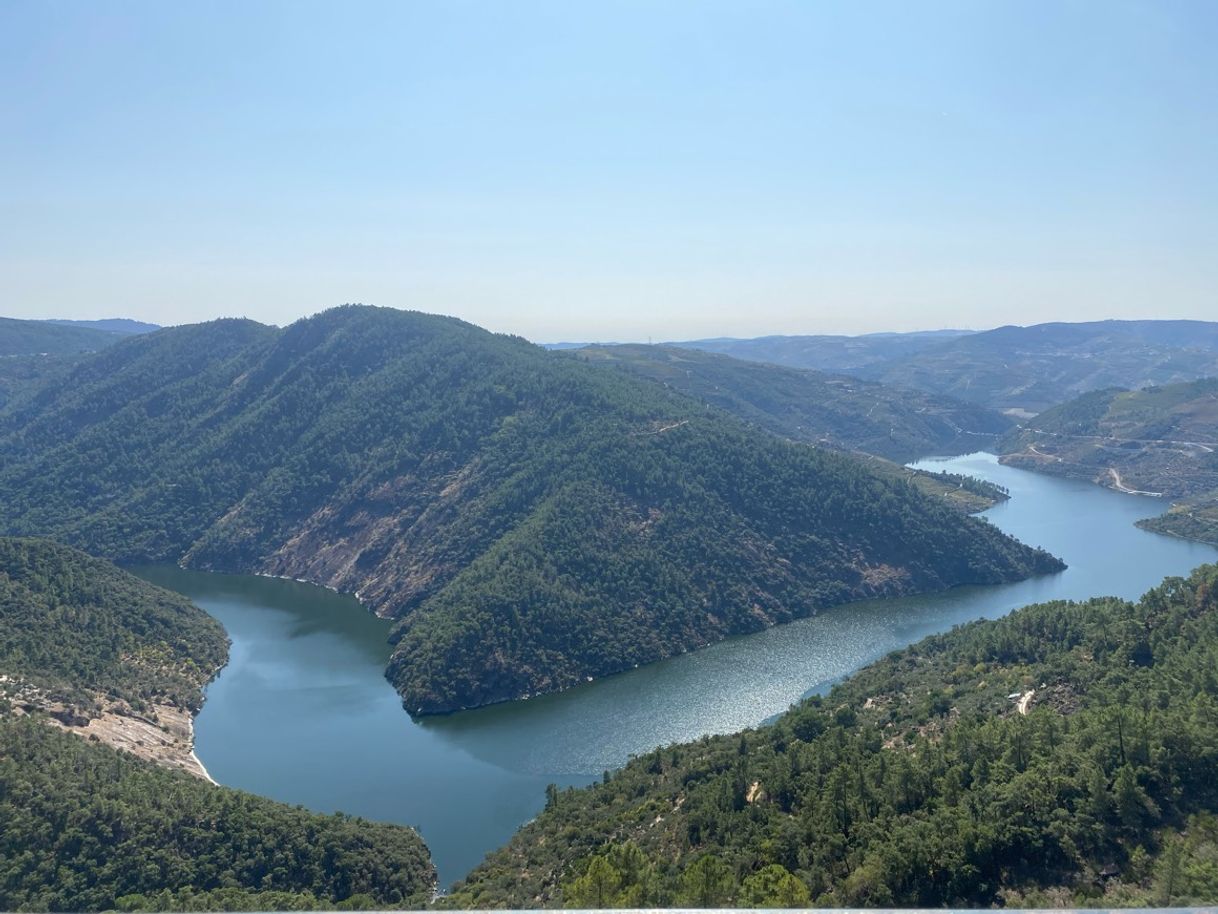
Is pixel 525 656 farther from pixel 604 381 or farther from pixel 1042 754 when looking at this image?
pixel 604 381

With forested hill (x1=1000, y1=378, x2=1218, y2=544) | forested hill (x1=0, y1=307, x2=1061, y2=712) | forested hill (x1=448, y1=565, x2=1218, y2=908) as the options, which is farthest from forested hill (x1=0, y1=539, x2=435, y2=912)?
forested hill (x1=1000, y1=378, x2=1218, y2=544)

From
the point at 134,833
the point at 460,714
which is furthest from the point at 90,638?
the point at 134,833

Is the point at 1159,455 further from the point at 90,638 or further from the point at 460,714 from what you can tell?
the point at 90,638

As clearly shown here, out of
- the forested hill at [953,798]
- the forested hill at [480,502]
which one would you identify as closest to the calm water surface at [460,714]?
the forested hill at [480,502]

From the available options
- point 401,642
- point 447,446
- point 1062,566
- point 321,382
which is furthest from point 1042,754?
point 321,382

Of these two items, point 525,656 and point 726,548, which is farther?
point 726,548

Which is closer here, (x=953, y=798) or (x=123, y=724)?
(x=953, y=798)

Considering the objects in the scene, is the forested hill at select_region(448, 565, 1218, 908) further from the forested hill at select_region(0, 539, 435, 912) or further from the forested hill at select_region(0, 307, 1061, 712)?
the forested hill at select_region(0, 307, 1061, 712)

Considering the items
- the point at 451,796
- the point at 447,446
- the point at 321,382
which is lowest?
the point at 451,796
